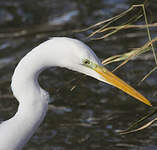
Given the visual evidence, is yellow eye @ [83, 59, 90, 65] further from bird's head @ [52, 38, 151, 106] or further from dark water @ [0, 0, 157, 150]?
dark water @ [0, 0, 157, 150]

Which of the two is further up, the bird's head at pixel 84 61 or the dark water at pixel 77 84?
the bird's head at pixel 84 61

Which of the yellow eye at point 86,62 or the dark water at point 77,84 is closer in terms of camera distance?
the yellow eye at point 86,62

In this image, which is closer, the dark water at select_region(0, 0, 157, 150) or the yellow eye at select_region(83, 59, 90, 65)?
the yellow eye at select_region(83, 59, 90, 65)

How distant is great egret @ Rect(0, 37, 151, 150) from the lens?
269 cm

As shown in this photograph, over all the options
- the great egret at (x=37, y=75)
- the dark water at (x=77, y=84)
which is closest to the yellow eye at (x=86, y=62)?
the great egret at (x=37, y=75)

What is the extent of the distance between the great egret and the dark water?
0.40 m

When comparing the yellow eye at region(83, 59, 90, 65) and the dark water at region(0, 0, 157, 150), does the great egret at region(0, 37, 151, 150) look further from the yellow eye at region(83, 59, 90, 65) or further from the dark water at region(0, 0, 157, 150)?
the dark water at region(0, 0, 157, 150)

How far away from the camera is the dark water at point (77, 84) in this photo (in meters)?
4.28

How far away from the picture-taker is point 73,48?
268 centimetres

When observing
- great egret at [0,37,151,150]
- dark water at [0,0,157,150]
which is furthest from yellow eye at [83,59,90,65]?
dark water at [0,0,157,150]

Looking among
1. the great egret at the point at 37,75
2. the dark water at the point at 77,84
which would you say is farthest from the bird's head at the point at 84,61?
the dark water at the point at 77,84

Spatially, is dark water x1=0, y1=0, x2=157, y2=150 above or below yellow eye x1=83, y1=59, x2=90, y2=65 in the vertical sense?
below

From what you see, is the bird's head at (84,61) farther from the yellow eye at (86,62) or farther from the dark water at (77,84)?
the dark water at (77,84)

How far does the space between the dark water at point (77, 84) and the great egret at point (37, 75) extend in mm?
402
